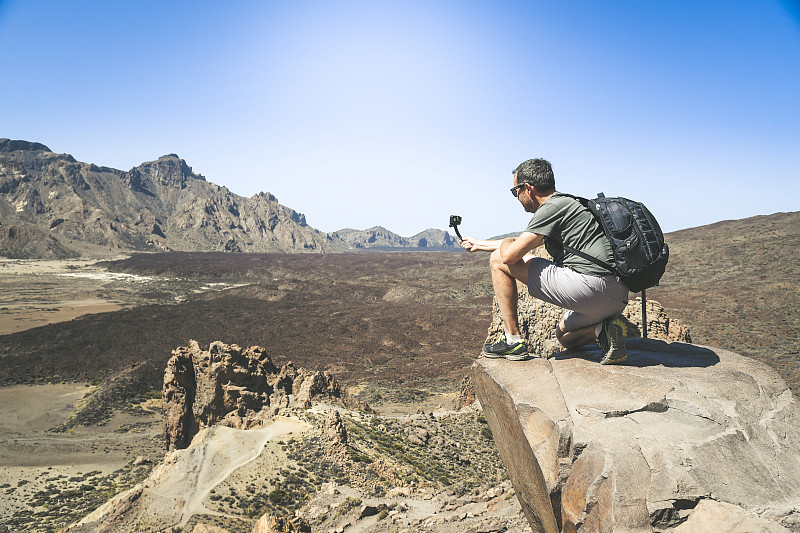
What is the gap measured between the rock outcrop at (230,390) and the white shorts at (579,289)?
47.0ft

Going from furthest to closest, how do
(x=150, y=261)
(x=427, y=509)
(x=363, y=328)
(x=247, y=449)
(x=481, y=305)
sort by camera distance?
(x=150, y=261) < (x=481, y=305) < (x=363, y=328) < (x=247, y=449) < (x=427, y=509)

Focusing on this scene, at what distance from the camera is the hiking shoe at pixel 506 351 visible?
5055mm

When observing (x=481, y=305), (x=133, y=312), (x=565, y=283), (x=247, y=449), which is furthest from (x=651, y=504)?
(x=133, y=312)

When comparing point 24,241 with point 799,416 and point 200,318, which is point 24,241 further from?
point 799,416

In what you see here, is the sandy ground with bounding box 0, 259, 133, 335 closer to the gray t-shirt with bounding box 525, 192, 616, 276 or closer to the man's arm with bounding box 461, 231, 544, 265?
the man's arm with bounding box 461, 231, 544, 265

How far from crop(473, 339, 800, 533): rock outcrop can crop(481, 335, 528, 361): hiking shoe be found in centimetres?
21

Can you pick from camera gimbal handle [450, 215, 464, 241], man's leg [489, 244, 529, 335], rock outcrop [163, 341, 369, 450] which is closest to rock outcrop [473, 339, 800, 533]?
man's leg [489, 244, 529, 335]

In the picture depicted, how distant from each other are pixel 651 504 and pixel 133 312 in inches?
2910

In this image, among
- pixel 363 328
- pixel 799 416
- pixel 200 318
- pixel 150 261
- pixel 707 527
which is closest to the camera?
pixel 707 527

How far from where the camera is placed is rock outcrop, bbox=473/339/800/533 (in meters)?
3.04

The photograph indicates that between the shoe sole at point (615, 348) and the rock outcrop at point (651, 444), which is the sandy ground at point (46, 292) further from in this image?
the shoe sole at point (615, 348)

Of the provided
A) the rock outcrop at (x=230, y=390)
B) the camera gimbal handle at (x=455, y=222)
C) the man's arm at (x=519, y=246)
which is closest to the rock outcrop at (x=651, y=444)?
the man's arm at (x=519, y=246)

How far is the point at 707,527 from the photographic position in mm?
2908

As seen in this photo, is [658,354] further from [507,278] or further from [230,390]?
[230,390]
